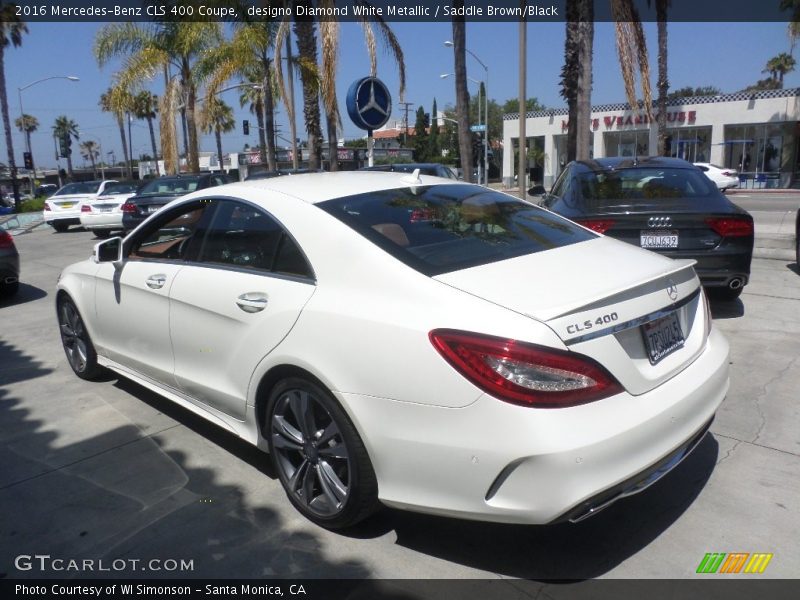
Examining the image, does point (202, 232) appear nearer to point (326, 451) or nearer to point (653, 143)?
point (326, 451)

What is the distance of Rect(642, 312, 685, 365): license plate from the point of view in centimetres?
263

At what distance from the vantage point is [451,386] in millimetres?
2361

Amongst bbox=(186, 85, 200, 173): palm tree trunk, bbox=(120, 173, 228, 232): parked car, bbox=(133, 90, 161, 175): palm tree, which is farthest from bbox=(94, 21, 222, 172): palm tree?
bbox=(133, 90, 161, 175): palm tree

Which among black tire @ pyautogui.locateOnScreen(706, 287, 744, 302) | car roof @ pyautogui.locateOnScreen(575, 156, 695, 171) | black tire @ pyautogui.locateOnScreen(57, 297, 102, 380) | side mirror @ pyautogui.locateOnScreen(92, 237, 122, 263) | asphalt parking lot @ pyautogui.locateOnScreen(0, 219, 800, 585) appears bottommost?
asphalt parking lot @ pyautogui.locateOnScreen(0, 219, 800, 585)

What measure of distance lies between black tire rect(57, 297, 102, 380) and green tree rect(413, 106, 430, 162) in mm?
80617

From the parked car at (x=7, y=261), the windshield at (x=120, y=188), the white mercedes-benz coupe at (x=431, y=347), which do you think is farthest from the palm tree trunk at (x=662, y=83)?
the white mercedes-benz coupe at (x=431, y=347)

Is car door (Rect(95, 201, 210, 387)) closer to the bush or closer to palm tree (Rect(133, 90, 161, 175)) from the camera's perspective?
the bush

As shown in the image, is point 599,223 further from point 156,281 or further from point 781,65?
point 781,65

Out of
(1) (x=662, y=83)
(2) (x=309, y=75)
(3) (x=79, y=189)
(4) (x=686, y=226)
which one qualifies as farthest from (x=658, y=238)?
(1) (x=662, y=83)

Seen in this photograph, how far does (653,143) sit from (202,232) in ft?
122

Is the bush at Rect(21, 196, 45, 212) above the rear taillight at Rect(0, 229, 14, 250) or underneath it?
underneath

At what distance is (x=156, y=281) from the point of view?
3924 mm

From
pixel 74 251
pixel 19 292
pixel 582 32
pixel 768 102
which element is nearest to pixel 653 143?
pixel 768 102

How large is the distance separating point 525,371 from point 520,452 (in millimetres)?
277
